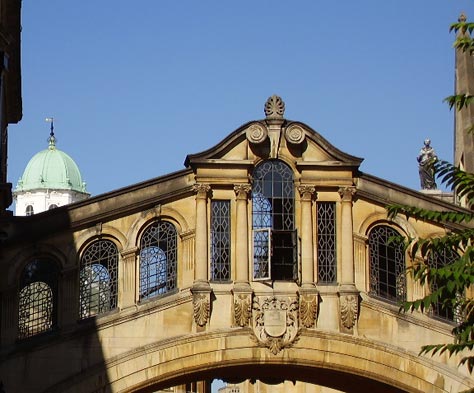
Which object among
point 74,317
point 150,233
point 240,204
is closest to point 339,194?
point 240,204

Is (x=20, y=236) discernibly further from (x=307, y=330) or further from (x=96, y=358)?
(x=307, y=330)

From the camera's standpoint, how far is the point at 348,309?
120 ft

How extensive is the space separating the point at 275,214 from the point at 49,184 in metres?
82.8

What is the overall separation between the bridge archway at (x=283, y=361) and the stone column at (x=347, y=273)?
451 millimetres

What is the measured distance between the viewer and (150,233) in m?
36.8

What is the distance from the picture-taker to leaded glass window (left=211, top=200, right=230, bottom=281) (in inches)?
1446

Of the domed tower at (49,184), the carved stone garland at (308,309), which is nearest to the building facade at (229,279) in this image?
the carved stone garland at (308,309)

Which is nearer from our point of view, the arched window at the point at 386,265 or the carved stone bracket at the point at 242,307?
the carved stone bracket at the point at 242,307

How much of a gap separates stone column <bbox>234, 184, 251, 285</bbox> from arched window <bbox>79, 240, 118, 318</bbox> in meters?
3.06

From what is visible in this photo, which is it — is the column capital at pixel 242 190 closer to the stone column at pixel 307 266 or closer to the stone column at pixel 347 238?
the stone column at pixel 307 266

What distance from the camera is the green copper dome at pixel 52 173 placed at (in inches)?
4648

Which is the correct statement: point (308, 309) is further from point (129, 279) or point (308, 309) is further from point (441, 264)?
point (129, 279)

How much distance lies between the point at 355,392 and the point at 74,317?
8.55m

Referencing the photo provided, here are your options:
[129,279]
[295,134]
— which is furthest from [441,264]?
[129,279]
